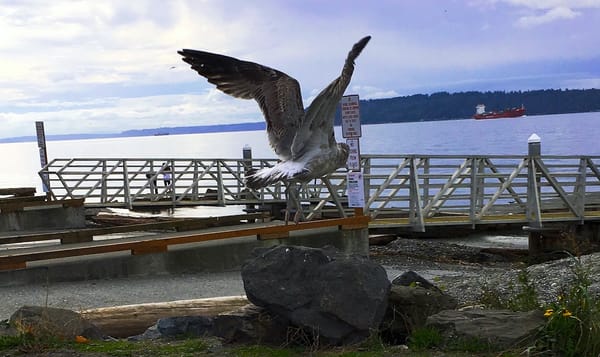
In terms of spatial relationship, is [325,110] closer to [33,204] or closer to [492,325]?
[492,325]

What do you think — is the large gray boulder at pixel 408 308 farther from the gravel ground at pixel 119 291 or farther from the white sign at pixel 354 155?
the white sign at pixel 354 155

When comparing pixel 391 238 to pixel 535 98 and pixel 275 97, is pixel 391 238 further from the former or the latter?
pixel 535 98

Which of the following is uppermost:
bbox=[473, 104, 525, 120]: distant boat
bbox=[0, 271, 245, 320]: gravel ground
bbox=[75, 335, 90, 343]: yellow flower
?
bbox=[473, 104, 525, 120]: distant boat

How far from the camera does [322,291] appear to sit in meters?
5.80

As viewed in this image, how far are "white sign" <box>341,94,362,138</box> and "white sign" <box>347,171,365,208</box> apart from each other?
0.60 metres

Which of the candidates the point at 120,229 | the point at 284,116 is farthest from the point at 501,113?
the point at 284,116

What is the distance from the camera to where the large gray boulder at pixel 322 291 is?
5.71 meters

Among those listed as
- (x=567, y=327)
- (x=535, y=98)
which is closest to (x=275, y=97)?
A: (x=567, y=327)

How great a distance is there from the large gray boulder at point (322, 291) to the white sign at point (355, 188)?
4309mm

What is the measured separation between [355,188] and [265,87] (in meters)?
2.37

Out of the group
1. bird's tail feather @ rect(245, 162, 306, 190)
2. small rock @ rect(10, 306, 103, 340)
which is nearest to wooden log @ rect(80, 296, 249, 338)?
small rock @ rect(10, 306, 103, 340)

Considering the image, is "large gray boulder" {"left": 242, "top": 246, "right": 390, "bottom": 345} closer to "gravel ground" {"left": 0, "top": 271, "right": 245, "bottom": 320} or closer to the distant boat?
"gravel ground" {"left": 0, "top": 271, "right": 245, "bottom": 320}

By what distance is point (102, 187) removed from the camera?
70.3 ft

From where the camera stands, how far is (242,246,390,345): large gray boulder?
5711 mm
